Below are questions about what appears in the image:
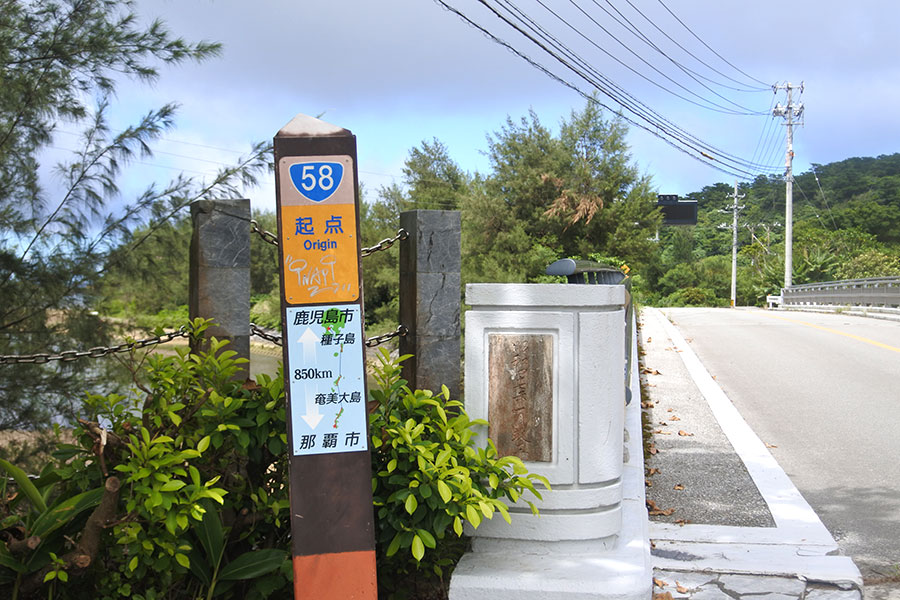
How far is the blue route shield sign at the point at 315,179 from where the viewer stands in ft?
10.1

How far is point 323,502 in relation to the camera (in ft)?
10.2

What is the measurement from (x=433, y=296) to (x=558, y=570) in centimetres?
141

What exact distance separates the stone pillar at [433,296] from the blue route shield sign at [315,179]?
0.78m

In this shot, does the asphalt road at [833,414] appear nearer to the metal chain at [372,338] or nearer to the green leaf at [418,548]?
the green leaf at [418,548]

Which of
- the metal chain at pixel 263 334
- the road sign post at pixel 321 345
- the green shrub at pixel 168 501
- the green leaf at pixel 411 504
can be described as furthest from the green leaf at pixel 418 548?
the metal chain at pixel 263 334

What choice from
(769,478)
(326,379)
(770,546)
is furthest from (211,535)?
(769,478)

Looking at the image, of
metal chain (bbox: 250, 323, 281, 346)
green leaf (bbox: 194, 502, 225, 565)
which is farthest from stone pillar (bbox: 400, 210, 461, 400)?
green leaf (bbox: 194, 502, 225, 565)

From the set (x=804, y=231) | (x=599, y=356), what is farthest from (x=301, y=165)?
(x=804, y=231)

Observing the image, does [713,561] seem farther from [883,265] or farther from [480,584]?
[883,265]

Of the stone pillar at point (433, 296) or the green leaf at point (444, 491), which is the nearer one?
the green leaf at point (444, 491)

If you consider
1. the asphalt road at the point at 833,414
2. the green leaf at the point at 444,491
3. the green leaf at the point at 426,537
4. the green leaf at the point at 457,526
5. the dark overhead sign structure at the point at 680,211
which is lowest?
the asphalt road at the point at 833,414

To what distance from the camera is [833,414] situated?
878 cm

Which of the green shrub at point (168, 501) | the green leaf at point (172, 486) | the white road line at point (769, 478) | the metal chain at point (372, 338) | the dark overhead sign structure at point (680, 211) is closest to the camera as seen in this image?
the green leaf at point (172, 486)

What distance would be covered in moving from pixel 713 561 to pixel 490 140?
31.5 m
